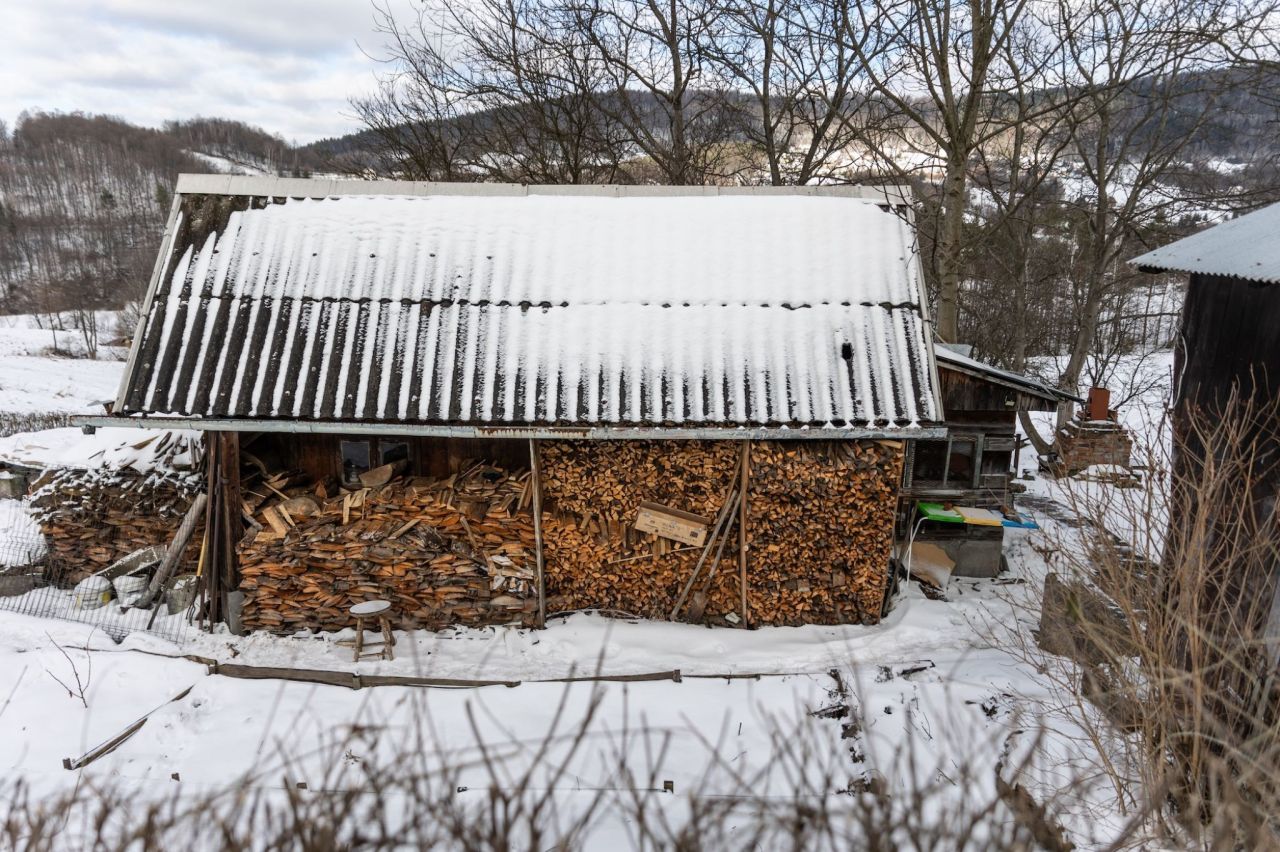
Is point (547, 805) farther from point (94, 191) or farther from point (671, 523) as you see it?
point (94, 191)

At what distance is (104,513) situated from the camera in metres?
9.27

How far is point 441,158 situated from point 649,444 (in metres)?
13.6

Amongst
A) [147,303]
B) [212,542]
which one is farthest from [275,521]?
[147,303]

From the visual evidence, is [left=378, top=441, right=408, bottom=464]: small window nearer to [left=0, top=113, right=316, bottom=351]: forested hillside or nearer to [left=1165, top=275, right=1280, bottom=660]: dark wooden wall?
[left=1165, top=275, right=1280, bottom=660]: dark wooden wall

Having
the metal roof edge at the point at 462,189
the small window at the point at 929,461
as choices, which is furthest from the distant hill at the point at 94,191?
the small window at the point at 929,461

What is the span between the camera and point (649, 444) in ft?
25.1

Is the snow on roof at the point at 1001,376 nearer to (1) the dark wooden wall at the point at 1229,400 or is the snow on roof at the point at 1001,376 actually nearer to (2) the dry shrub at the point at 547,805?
(1) the dark wooden wall at the point at 1229,400

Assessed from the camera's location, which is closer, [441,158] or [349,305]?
[349,305]

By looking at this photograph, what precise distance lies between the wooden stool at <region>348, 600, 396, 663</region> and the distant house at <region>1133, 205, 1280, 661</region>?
6.90m

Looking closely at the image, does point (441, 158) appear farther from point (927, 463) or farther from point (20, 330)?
point (20, 330)

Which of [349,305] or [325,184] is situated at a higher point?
[325,184]

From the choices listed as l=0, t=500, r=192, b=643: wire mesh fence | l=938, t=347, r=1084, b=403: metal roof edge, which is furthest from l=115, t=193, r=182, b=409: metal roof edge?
l=938, t=347, r=1084, b=403: metal roof edge

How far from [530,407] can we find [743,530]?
2.67 m

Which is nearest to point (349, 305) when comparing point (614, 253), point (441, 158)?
point (614, 253)
